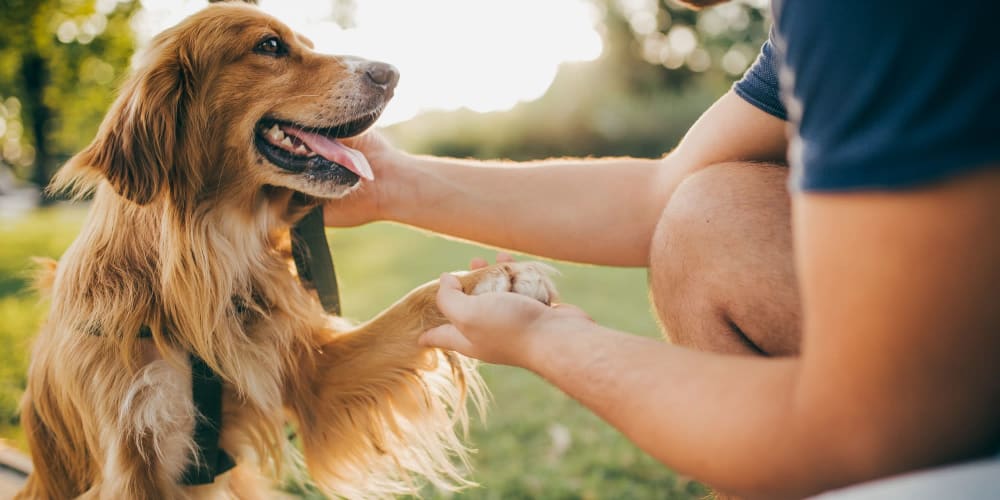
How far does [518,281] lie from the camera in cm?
201

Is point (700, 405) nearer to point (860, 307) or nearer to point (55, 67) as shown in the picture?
point (860, 307)

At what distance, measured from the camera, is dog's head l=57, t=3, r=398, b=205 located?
2.20m

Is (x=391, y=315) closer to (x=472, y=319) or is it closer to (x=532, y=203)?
(x=532, y=203)

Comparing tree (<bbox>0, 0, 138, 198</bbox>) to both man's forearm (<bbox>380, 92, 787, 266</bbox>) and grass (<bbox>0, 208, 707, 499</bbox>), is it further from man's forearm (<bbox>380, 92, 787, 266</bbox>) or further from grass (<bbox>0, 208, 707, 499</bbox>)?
man's forearm (<bbox>380, 92, 787, 266</bbox>)

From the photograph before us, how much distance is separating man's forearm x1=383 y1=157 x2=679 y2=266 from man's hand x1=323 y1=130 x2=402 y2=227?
0.17 feet

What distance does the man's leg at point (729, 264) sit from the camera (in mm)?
1472

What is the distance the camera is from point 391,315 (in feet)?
7.45

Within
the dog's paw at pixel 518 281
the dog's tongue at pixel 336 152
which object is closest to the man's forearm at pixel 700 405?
the dog's paw at pixel 518 281

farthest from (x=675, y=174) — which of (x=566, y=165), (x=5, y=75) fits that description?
(x=5, y=75)

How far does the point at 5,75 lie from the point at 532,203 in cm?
1866

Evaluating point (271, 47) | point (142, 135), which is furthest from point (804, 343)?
point (271, 47)

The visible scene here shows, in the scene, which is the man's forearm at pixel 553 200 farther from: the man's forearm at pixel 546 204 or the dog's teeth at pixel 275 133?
the dog's teeth at pixel 275 133

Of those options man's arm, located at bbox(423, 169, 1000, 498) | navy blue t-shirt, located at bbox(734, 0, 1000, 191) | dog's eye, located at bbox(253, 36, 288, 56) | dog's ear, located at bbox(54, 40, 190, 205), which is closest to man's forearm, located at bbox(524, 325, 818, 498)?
man's arm, located at bbox(423, 169, 1000, 498)

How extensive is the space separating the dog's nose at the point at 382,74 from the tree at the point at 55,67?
5.36 m
